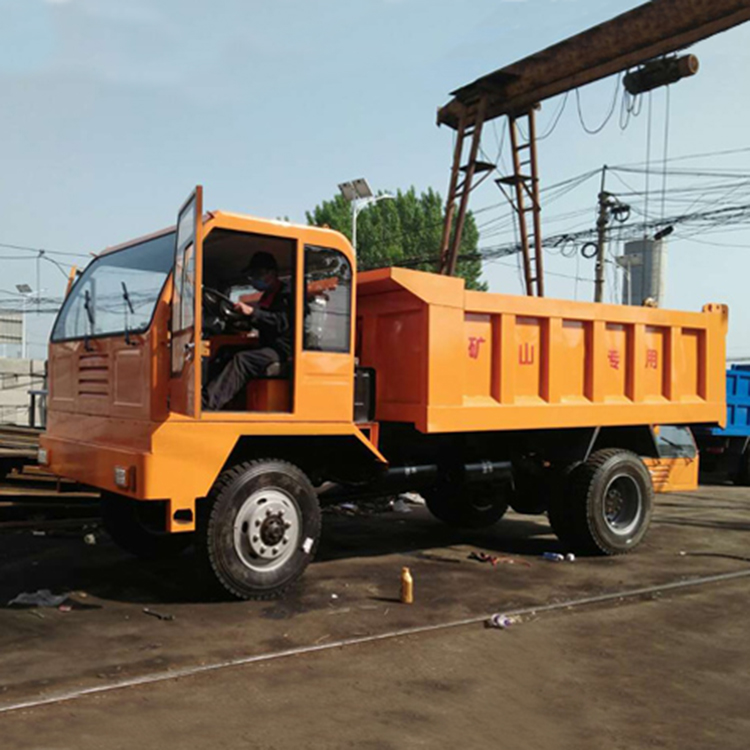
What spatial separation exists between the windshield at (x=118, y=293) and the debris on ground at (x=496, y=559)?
11.9 ft

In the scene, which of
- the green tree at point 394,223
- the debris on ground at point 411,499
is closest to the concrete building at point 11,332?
the green tree at point 394,223

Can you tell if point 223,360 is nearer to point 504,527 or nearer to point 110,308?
point 110,308

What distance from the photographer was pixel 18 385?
55.1ft

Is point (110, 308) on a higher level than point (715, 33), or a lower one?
lower

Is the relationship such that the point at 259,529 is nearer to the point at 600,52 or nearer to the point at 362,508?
the point at 362,508

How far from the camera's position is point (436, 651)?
4562mm

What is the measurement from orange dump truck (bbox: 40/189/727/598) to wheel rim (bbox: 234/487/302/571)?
1cm

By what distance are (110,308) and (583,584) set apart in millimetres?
4215

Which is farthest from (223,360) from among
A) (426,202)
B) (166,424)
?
(426,202)

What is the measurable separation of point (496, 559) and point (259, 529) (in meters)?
2.56

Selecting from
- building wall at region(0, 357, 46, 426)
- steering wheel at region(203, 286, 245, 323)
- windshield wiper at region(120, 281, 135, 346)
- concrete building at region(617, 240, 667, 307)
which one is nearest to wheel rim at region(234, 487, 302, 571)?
steering wheel at region(203, 286, 245, 323)

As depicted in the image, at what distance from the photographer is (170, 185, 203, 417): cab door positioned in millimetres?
4824

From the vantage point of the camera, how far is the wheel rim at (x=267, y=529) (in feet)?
17.6

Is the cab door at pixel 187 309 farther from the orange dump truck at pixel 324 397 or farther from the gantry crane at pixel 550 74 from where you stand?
the gantry crane at pixel 550 74
